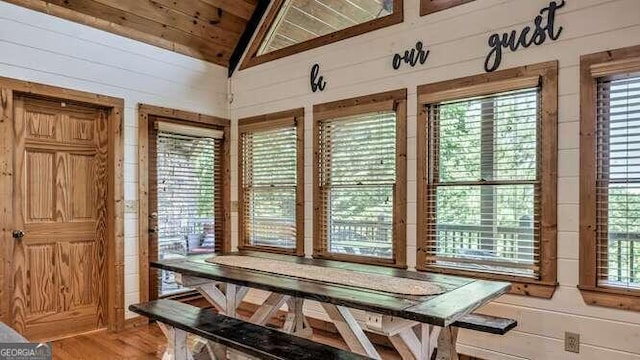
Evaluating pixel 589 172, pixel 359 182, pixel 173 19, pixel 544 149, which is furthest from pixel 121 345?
pixel 589 172

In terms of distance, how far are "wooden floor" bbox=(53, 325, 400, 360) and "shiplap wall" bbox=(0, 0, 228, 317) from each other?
0.32 metres

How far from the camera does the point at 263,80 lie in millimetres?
4699

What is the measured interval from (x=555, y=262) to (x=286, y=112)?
108 inches

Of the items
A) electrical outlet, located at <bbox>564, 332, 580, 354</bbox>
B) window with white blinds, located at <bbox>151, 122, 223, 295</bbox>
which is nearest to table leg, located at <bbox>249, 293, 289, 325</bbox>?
window with white blinds, located at <bbox>151, 122, 223, 295</bbox>

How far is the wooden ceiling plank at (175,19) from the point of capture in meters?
3.97

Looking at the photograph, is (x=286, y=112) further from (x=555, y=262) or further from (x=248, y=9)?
(x=555, y=262)

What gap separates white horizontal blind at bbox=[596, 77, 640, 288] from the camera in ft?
8.59

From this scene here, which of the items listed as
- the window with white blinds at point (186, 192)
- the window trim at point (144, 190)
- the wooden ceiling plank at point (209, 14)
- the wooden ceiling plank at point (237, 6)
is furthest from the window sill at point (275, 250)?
the wooden ceiling plank at point (237, 6)

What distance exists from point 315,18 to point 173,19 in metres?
1.39

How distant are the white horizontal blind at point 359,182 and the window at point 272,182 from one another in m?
0.33

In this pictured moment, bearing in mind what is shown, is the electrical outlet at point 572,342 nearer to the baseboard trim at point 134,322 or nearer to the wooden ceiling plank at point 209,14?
the baseboard trim at point 134,322

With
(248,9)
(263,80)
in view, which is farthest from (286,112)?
(248,9)

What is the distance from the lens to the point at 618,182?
267 centimetres

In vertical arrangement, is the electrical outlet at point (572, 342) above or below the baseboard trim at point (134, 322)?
above
